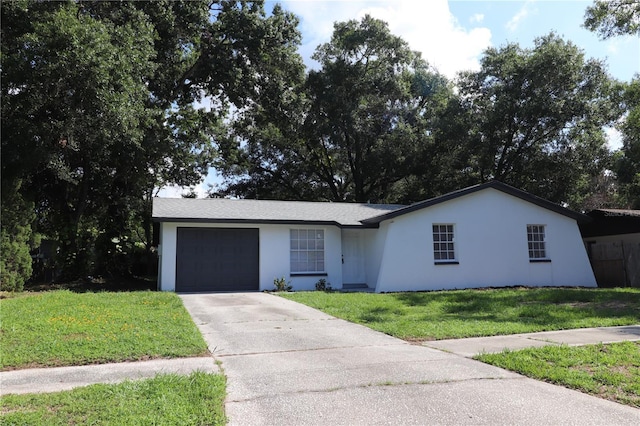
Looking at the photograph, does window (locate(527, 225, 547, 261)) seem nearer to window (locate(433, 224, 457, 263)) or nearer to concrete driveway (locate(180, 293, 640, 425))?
window (locate(433, 224, 457, 263))

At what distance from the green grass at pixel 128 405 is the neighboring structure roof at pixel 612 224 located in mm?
19421

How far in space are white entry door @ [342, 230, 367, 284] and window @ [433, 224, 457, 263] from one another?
318 cm

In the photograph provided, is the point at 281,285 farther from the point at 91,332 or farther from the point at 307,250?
the point at 91,332

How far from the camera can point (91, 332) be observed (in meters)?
7.64

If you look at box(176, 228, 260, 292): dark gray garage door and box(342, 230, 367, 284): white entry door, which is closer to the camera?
box(176, 228, 260, 292): dark gray garage door

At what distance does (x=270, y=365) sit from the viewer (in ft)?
19.1

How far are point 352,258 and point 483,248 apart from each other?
16.8 feet

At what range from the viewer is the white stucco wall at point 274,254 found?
621 inches

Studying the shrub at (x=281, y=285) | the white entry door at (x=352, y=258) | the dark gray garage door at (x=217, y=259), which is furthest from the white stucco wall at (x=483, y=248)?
the dark gray garage door at (x=217, y=259)

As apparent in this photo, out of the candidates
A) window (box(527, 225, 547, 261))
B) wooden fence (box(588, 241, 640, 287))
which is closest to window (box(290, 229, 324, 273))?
window (box(527, 225, 547, 261))

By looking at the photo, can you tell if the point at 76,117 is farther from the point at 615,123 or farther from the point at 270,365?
the point at 615,123

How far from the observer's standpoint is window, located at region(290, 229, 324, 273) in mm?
17250

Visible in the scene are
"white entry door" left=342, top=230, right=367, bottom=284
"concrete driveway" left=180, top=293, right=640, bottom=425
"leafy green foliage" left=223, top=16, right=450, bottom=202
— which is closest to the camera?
"concrete driveway" left=180, top=293, right=640, bottom=425

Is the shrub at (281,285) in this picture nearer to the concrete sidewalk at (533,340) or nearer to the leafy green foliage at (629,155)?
the concrete sidewalk at (533,340)
